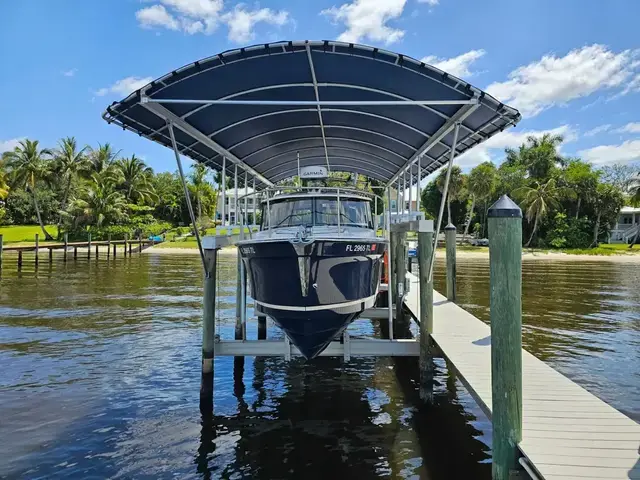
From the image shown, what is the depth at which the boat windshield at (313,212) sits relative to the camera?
8891 mm

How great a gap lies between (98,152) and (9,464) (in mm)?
59396

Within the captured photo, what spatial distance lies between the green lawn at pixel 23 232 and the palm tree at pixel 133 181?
9084 mm

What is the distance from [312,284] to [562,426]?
3234 millimetres

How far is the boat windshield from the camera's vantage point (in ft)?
29.2

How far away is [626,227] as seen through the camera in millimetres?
59250

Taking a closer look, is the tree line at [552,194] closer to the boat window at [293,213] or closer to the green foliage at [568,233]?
the green foliage at [568,233]

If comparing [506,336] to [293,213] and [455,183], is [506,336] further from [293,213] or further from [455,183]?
[455,183]

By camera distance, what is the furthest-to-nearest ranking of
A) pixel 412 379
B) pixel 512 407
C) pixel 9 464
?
pixel 412 379, pixel 9 464, pixel 512 407

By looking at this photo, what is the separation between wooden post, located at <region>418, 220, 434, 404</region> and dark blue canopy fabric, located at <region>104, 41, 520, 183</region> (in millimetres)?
1844

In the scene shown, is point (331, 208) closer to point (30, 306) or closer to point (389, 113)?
point (389, 113)

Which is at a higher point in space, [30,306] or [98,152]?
[98,152]

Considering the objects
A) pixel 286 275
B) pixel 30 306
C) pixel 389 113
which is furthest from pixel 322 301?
pixel 30 306

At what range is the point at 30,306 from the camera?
17.2 metres

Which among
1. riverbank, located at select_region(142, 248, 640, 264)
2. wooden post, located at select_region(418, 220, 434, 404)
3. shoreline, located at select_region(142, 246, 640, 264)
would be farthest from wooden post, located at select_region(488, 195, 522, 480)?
riverbank, located at select_region(142, 248, 640, 264)
